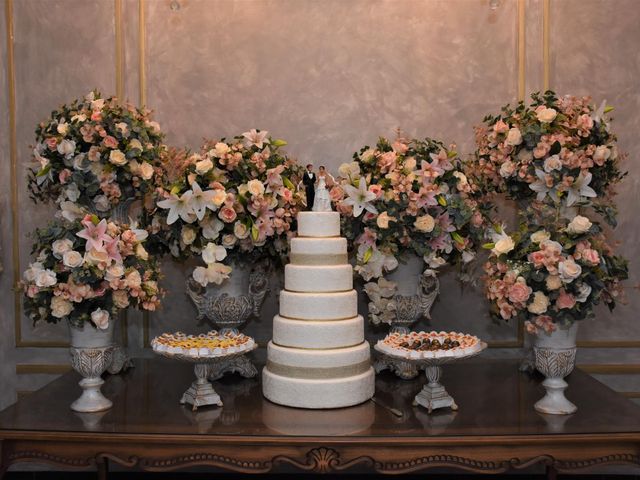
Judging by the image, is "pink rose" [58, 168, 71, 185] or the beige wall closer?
"pink rose" [58, 168, 71, 185]

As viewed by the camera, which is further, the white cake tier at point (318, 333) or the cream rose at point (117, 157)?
the cream rose at point (117, 157)

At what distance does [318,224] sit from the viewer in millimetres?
2621

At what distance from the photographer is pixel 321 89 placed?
347cm

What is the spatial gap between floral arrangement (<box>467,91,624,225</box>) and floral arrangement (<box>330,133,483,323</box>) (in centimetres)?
22

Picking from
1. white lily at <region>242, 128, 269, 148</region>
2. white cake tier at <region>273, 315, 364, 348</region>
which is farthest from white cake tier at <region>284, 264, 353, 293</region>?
white lily at <region>242, 128, 269, 148</region>

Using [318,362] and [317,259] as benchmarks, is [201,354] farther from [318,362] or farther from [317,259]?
[317,259]

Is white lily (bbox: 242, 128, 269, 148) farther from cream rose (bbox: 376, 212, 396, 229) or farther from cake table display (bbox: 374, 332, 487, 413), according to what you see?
cake table display (bbox: 374, 332, 487, 413)

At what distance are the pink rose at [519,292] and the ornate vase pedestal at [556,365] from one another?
9.3 inches

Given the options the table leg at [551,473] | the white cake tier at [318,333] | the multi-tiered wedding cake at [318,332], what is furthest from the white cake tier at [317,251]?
the table leg at [551,473]

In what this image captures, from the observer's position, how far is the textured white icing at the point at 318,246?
8.48ft

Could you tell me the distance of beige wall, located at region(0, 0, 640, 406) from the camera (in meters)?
3.42

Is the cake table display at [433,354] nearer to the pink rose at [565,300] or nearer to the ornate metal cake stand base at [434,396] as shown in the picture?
the ornate metal cake stand base at [434,396]

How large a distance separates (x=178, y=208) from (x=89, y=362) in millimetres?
701

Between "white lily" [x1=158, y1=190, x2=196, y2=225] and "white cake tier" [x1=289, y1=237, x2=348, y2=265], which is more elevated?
"white lily" [x1=158, y1=190, x2=196, y2=225]
